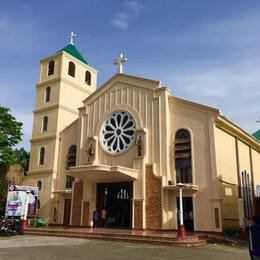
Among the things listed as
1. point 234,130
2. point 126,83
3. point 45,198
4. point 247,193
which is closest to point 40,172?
point 45,198

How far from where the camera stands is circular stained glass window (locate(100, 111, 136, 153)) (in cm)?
2436

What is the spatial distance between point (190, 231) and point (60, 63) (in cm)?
1815

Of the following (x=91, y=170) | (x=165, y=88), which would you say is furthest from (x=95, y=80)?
(x=91, y=170)

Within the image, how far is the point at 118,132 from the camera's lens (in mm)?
24938

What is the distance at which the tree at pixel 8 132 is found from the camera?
3066cm

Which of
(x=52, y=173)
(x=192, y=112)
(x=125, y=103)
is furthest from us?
(x=52, y=173)

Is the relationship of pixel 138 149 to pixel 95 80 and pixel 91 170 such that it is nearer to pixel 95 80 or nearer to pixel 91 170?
pixel 91 170

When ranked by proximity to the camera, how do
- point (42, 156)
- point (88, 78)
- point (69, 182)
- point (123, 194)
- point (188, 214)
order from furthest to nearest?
point (88, 78) → point (42, 156) → point (69, 182) → point (123, 194) → point (188, 214)

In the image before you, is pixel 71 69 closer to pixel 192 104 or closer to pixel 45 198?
pixel 45 198

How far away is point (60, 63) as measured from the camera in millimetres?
30938

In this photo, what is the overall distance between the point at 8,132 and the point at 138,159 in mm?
14666

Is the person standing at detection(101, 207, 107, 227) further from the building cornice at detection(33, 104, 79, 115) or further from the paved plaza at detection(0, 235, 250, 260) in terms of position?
the building cornice at detection(33, 104, 79, 115)

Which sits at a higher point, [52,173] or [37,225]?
[52,173]

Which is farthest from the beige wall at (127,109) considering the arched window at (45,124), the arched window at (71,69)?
the arched window at (71,69)
